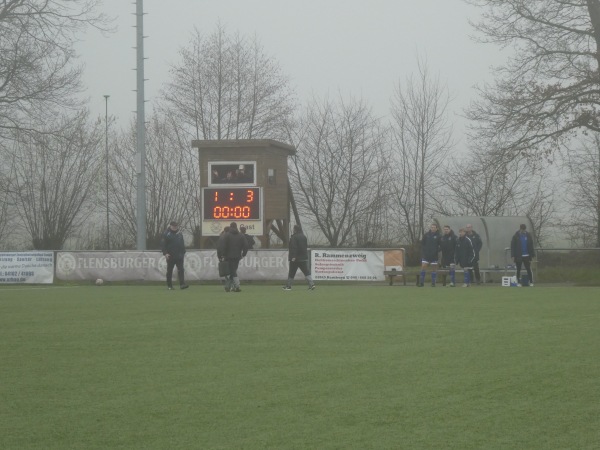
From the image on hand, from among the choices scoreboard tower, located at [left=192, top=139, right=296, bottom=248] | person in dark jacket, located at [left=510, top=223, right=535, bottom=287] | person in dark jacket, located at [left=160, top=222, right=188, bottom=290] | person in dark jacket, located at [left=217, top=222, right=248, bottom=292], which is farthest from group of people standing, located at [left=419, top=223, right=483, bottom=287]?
person in dark jacket, located at [left=160, top=222, right=188, bottom=290]

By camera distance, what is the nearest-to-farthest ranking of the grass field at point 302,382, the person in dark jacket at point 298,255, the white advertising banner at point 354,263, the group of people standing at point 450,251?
the grass field at point 302,382, the person in dark jacket at point 298,255, the group of people standing at point 450,251, the white advertising banner at point 354,263

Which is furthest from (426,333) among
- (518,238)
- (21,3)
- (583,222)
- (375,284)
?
(583,222)

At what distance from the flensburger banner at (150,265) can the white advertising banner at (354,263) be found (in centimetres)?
119

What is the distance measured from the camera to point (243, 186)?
38.1m

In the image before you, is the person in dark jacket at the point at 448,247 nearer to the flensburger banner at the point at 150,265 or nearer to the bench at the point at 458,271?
the bench at the point at 458,271

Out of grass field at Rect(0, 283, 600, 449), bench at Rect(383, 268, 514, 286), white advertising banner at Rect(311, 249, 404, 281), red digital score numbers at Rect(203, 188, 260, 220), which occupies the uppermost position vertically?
red digital score numbers at Rect(203, 188, 260, 220)

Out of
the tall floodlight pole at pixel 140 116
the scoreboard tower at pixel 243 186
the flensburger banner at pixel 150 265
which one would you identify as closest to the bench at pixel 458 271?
the flensburger banner at pixel 150 265

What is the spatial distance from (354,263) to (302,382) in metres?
27.4

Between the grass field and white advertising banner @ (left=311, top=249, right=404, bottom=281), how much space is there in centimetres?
1863

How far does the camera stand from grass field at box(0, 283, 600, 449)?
720cm

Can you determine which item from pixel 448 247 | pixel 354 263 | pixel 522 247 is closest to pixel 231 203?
pixel 354 263

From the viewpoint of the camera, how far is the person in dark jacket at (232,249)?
96.4ft

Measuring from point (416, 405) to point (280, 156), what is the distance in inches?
1295

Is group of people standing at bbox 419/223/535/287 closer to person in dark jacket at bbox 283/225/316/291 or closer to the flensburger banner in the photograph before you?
person in dark jacket at bbox 283/225/316/291
